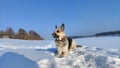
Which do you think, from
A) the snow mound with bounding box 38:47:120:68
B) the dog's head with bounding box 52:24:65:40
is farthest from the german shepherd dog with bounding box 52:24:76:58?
the snow mound with bounding box 38:47:120:68

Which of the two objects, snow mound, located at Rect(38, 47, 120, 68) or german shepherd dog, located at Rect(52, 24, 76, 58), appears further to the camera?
german shepherd dog, located at Rect(52, 24, 76, 58)

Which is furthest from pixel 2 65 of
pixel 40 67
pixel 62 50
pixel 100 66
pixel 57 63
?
pixel 100 66

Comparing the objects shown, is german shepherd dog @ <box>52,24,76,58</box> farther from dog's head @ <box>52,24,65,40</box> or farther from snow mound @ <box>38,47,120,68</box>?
snow mound @ <box>38,47,120,68</box>

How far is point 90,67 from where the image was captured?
774 centimetres

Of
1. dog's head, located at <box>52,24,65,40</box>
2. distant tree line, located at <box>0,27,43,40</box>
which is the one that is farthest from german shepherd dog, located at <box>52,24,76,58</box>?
distant tree line, located at <box>0,27,43,40</box>

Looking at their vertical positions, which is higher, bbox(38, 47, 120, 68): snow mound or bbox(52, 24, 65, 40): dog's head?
bbox(52, 24, 65, 40): dog's head

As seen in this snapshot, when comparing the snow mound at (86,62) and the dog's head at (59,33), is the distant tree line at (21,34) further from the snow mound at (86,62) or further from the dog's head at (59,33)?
the snow mound at (86,62)

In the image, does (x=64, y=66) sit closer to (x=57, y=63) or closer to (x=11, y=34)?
(x=57, y=63)

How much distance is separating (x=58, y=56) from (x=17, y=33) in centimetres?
4147

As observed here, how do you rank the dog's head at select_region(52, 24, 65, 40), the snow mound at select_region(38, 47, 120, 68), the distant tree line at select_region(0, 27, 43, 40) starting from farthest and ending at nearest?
the distant tree line at select_region(0, 27, 43, 40), the dog's head at select_region(52, 24, 65, 40), the snow mound at select_region(38, 47, 120, 68)

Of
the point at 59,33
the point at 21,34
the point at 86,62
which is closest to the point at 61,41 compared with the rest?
the point at 59,33

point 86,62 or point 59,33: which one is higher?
point 59,33

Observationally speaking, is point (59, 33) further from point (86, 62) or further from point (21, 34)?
point (21, 34)

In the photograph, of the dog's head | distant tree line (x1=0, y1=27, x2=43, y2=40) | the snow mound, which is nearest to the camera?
the snow mound
